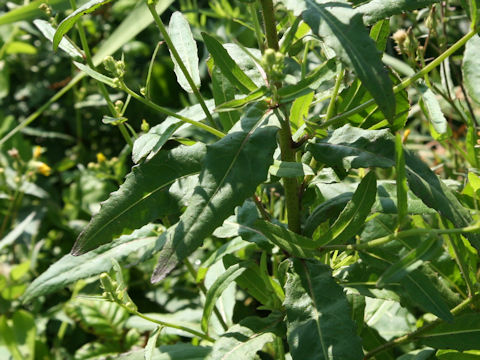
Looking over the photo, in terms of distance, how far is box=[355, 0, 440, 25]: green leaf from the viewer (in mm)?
883

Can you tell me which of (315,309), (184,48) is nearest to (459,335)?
(315,309)

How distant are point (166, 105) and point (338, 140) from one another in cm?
168

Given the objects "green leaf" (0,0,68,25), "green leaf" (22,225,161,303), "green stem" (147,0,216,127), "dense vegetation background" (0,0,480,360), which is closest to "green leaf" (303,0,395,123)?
"dense vegetation background" (0,0,480,360)

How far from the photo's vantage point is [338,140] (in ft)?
3.04

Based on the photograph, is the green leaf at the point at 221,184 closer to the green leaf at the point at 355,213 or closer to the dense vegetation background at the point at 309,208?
the dense vegetation background at the point at 309,208

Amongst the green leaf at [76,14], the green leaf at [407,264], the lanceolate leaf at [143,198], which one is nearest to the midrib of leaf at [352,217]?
the green leaf at [407,264]

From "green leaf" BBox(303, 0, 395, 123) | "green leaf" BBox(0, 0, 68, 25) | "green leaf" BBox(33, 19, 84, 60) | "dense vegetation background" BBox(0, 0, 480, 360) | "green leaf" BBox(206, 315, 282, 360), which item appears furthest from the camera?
"green leaf" BBox(0, 0, 68, 25)

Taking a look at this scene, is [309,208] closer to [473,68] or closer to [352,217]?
[352,217]

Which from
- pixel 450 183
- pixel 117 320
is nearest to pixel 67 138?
pixel 117 320

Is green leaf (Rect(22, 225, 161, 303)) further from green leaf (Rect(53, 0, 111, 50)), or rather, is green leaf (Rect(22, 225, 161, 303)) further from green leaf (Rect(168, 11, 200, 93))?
green leaf (Rect(53, 0, 111, 50))

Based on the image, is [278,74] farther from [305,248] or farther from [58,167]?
[58,167]

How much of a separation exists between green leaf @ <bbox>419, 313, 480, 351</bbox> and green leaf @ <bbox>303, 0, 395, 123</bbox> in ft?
1.47

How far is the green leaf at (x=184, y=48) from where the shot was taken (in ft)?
3.47

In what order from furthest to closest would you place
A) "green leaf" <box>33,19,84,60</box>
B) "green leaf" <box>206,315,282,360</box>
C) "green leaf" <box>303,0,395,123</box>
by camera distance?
"green leaf" <box>33,19,84,60</box>, "green leaf" <box>206,315,282,360</box>, "green leaf" <box>303,0,395,123</box>
